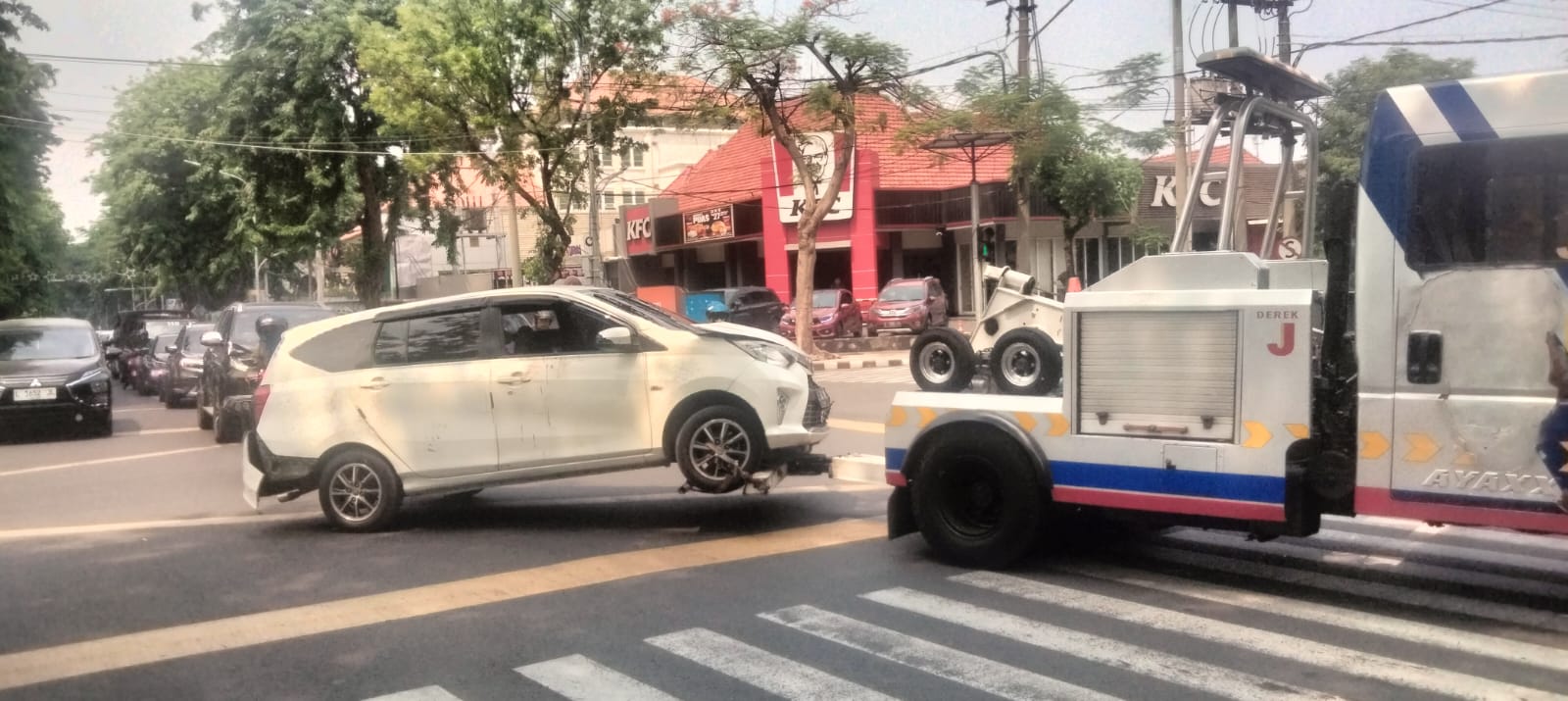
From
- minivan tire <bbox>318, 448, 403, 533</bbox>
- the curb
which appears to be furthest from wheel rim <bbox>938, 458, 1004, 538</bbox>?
the curb

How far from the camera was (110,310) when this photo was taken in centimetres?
9206

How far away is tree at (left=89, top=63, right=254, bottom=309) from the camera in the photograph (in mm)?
34000

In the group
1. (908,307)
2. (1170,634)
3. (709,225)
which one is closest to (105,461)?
(1170,634)

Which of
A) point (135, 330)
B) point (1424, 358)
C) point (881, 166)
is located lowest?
point (135, 330)

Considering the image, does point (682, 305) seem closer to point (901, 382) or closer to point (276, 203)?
point (276, 203)

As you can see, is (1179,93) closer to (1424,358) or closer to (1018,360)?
(1018,360)

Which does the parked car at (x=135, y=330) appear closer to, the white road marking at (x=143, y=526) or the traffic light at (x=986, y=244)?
the traffic light at (x=986, y=244)

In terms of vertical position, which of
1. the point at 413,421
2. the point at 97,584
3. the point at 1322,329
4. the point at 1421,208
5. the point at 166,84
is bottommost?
the point at 97,584

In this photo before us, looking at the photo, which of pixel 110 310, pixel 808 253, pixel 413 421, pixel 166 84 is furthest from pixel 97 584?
pixel 110 310

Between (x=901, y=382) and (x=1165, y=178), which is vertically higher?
(x=1165, y=178)

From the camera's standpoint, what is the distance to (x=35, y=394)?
54.4ft

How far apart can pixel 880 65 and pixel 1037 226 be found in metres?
12.5

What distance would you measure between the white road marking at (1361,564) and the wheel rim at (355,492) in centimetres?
564

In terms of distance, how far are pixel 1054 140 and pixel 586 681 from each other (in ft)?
77.1
